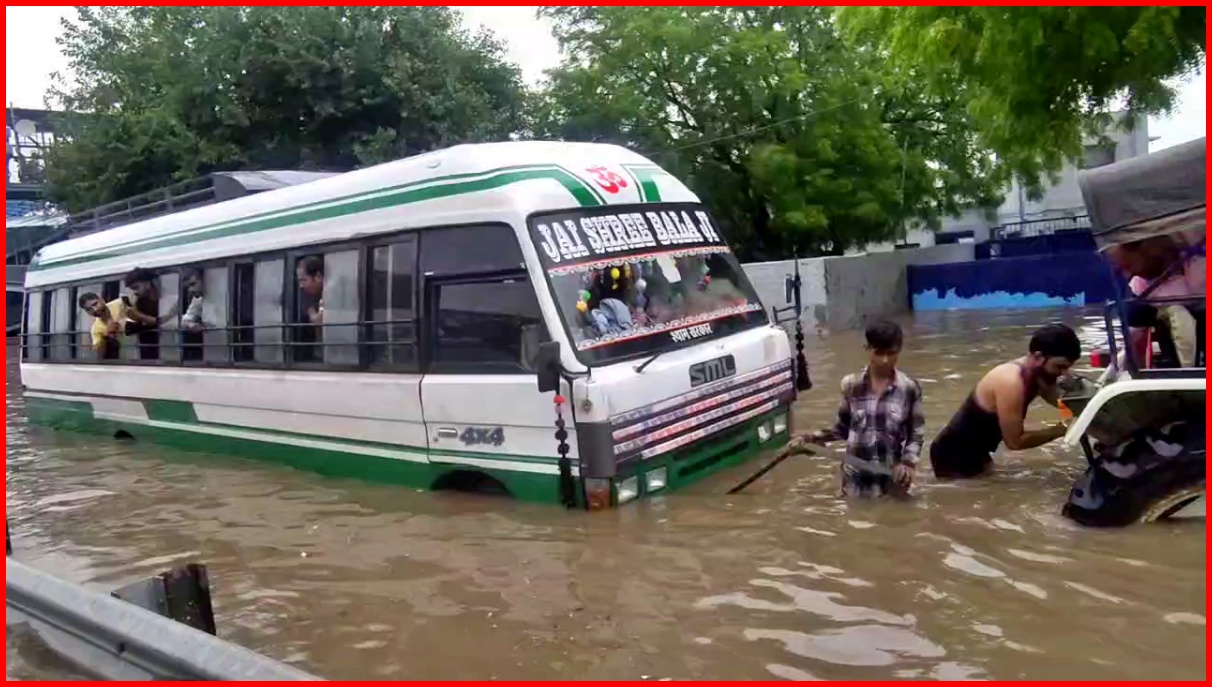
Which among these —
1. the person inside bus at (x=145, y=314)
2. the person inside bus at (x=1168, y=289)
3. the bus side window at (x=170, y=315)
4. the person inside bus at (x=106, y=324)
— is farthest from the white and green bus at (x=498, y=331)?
the person inside bus at (x=1168, y=289)

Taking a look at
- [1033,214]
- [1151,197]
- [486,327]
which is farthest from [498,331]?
[1033,214]

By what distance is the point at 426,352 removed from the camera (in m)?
7.20

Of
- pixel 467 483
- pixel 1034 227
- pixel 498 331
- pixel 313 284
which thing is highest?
pixel 1034 227

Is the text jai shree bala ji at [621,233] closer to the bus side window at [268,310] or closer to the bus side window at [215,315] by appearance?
the bus side window at [268,310]

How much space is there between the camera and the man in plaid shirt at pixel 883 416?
586 cm

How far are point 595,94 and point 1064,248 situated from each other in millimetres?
12558

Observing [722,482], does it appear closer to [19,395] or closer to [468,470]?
A: [468,470]

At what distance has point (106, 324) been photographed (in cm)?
1100

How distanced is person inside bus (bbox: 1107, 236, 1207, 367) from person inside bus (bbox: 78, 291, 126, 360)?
29.1 feet

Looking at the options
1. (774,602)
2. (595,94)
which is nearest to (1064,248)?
(595,94)

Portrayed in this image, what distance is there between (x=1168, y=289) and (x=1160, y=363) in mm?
509

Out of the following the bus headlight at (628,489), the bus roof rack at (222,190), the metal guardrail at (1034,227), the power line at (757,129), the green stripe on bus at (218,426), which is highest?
the power line at (757,129)

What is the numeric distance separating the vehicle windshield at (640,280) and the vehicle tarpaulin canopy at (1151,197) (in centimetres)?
258

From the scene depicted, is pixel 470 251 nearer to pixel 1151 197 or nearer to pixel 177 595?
pixel 177 595
